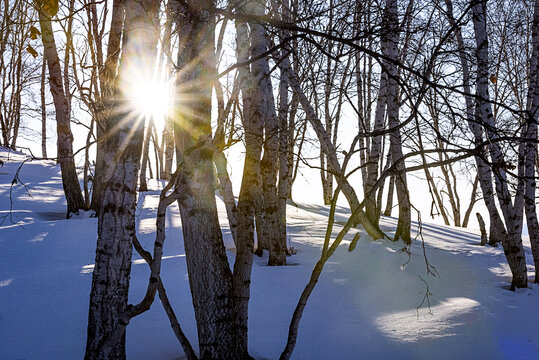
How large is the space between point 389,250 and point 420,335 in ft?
9.83

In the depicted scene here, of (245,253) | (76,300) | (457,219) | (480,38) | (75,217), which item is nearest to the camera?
(245,253)

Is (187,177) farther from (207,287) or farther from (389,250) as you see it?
(389,250)

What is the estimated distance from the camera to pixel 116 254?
2750mm

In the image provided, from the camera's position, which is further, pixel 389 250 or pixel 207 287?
pixel 389 250

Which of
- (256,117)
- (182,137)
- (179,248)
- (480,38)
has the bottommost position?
(179,248)

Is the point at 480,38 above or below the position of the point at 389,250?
above

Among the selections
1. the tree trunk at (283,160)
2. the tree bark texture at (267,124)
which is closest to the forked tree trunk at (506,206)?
the tree trunk at (283,160)

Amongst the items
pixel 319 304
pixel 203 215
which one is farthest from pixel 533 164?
pixel 203 215

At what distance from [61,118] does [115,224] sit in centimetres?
690

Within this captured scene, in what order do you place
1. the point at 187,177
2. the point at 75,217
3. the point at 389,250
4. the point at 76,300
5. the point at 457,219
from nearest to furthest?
→ the point at 187,177
the point at 76,300
the point at 389,250
the point at 75,217
the point at 457,219

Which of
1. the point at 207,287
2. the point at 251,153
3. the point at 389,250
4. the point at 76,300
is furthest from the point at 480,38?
the point at 76,300

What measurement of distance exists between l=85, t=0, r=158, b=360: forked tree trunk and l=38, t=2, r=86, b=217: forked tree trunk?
6.11 metres

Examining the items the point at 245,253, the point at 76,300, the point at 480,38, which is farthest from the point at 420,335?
the point at 480,38

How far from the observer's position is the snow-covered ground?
137 inches
